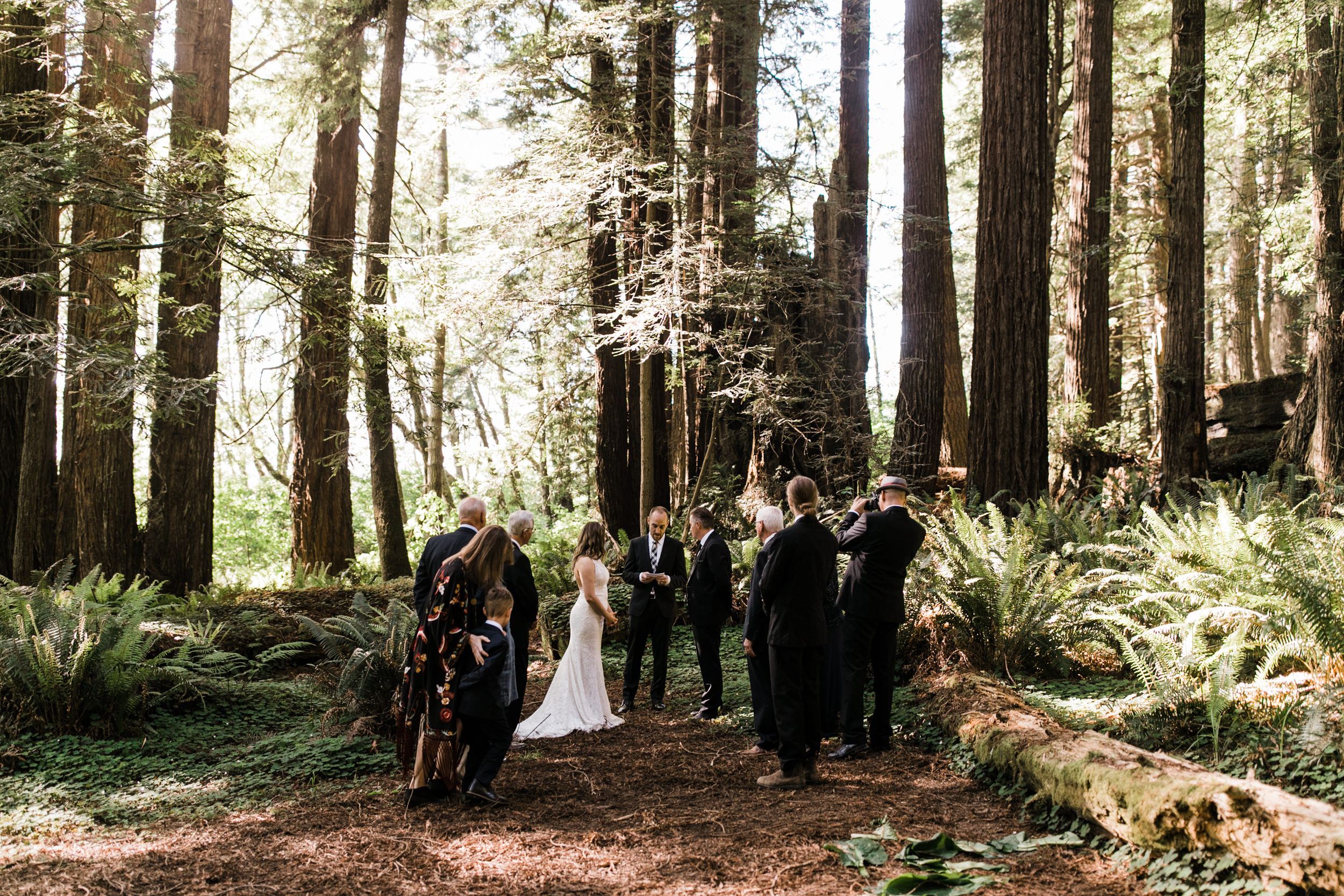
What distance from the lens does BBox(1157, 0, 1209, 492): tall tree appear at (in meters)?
11.7

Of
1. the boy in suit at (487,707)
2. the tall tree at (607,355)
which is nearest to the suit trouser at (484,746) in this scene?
the boy in suit at (487,707)

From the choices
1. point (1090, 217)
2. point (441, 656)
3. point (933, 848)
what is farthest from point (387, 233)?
point (933, 848)

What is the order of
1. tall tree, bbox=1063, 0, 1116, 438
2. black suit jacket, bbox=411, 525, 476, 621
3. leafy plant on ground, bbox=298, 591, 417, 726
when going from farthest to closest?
tall tree, bbox=1063, 0, 1116, 438 → leafy plant on ground, bbox=298, 591, 417, 726 → black suit jacket, bbox=411, 525, 476, 621

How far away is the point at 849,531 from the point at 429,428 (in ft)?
21.9

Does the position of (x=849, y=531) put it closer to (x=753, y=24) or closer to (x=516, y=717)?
(x=516, y=717)

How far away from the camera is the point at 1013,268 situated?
34.4 ft

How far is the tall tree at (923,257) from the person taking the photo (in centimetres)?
1359

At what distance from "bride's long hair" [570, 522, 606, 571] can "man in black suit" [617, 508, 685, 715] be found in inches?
18.3

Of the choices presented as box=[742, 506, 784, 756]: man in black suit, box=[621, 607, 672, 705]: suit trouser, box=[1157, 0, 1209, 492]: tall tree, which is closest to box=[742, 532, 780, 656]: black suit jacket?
box=[742, 506, 784, 756]: man in black suit

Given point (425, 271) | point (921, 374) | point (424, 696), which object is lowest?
point (424, 696)

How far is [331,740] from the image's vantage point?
700cm

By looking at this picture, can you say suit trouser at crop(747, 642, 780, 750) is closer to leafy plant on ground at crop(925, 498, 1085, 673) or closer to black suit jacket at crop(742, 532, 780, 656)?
black suit jacket at crop(742, 532, 780, 656)

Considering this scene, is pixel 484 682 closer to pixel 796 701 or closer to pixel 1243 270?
pixel 796 701

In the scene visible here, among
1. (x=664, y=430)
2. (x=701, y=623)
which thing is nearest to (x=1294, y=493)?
(x=701, y=623)
